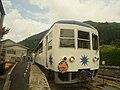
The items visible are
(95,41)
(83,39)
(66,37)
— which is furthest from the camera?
(95,41)

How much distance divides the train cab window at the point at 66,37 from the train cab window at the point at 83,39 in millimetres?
418

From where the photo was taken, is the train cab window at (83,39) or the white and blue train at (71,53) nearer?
the white and blue train at (71,53)

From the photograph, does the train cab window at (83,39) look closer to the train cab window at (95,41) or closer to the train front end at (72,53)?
the train front end at (72,53)

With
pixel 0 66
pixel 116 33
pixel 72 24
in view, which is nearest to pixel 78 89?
pixel 72 24

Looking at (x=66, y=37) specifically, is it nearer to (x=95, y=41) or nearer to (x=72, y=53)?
(x=72, y=53)

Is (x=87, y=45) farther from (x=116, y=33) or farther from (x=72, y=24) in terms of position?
(x=116, y=33)

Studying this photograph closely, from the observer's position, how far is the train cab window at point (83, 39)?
9.88 m

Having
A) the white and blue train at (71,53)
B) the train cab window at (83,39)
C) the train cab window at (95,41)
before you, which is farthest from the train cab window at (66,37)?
the train cab window at (95,41)

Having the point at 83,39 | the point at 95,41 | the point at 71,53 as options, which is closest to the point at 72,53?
the point at 71,53

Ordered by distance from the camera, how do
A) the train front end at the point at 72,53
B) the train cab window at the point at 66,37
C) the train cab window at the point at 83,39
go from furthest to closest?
the train cab window at the point at 83,39 → the train cab window at the point at 66,37 → the train front end at the point at 72,53

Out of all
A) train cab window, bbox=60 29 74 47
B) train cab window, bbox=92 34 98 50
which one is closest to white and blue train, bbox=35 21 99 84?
train cab window, bbox=60 29 74 47

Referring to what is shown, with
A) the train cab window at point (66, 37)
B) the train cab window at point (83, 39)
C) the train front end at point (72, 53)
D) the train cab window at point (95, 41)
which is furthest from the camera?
the train cab window at point (95, 41)

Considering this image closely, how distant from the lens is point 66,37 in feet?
31.6

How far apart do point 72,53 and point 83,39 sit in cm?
104
